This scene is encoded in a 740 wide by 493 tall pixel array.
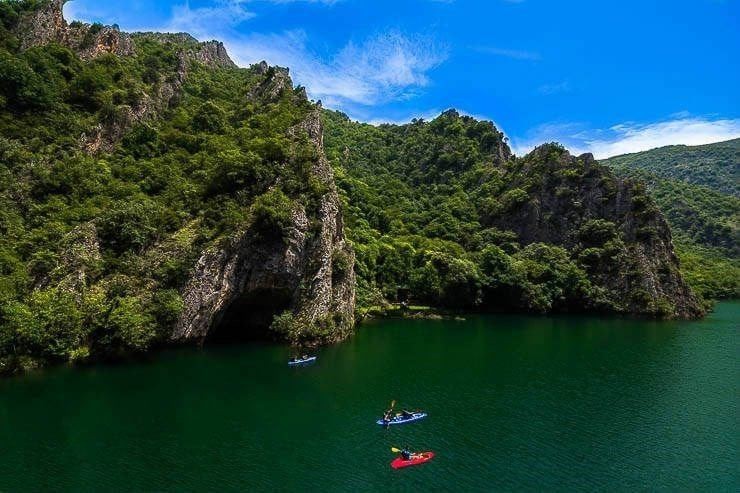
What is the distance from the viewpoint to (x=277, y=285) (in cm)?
6178

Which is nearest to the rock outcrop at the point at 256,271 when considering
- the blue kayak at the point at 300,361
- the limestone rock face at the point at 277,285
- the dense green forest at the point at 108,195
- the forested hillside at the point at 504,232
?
the limestone rock face at the point at 277,285

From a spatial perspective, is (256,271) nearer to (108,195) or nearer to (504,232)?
(108,195)

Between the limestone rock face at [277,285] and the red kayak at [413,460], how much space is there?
31055 mm

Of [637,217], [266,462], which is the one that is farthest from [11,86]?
[637,217]

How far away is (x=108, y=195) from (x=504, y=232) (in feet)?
296

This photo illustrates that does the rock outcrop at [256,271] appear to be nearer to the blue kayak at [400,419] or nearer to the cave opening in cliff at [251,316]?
the cave opening in cliff at [251,316]

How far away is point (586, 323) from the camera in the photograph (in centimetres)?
8769

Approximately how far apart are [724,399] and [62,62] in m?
97.7

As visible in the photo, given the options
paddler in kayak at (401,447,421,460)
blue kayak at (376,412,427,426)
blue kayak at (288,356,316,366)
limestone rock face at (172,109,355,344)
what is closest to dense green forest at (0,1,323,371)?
limestone rock face at (172,109,355,344)

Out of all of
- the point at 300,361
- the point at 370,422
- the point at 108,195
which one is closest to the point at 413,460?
the point at 370,422

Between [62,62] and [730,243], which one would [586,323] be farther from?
[730,243]

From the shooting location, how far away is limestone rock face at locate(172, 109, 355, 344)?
5700cm

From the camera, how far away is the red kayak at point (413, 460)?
29438mm

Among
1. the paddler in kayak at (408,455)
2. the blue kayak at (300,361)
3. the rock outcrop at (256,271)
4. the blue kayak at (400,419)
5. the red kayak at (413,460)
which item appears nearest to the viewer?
the red kayak at (413,460)
